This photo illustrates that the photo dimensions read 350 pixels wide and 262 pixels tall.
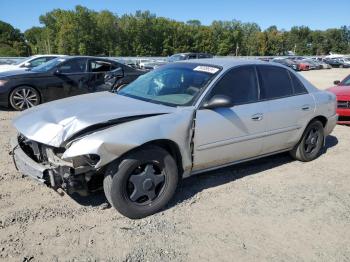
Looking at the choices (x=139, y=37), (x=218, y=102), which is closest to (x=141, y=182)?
(x=218, y=102)

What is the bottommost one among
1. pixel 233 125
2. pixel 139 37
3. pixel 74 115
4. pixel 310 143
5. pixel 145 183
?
pixel 310 143

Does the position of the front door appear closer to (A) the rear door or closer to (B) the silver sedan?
(B) the silver sedan

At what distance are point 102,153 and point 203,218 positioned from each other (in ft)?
4.22

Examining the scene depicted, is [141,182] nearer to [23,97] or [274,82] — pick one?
[274,82]

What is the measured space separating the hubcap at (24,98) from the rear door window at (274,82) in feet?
20.0

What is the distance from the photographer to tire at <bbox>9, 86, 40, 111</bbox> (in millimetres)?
8883

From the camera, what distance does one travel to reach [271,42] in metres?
110

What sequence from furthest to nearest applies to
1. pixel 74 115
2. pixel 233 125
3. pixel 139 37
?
pixel 139 37
pixel 233 125
pixel 74 115

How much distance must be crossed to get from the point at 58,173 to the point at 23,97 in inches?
242

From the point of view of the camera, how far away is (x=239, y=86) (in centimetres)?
467

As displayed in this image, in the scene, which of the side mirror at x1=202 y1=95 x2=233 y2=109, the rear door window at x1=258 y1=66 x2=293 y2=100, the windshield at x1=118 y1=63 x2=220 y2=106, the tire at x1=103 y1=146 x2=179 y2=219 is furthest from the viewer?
the rear door window at x1=258 y1=66 x2=293 y2=100

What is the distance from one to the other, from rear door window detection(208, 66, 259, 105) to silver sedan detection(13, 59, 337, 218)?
1cm

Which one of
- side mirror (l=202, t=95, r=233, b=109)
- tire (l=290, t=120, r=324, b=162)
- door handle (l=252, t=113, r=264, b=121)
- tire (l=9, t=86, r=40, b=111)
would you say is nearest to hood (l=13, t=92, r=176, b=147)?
side mirror (l=202, t=95, r=233, b=109)

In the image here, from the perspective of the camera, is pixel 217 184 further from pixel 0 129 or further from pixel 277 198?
pixel 0 129
